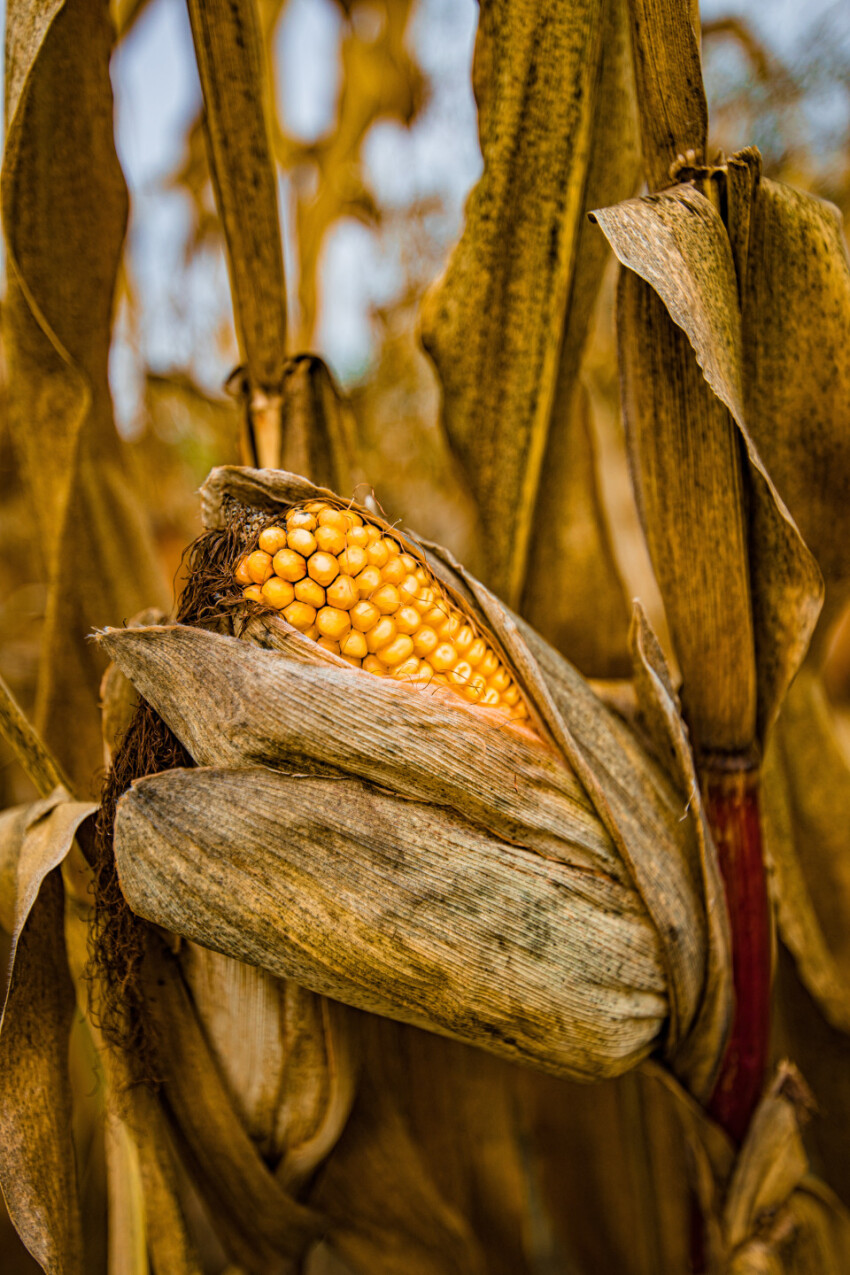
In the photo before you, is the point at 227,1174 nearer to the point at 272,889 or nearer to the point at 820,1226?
the point at 272,889

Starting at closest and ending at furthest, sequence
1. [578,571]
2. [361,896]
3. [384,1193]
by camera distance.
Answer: [361,896] < [384,1193] < [578,571]

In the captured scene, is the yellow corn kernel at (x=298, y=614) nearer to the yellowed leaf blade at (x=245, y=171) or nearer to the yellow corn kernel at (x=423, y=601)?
the yellow corn kernel at (x=423, y=601)

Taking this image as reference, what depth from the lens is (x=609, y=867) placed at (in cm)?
51

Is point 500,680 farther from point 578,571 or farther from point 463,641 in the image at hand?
A: point 578,571

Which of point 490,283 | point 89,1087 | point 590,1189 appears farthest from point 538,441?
point 89,1087

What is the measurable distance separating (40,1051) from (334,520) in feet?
1.52

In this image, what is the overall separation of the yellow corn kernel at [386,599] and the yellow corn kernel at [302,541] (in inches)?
1.9

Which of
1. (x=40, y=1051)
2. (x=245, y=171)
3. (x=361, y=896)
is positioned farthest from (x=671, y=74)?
(x=40, y=1051)

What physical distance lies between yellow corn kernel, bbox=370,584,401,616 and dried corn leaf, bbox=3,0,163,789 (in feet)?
1.35

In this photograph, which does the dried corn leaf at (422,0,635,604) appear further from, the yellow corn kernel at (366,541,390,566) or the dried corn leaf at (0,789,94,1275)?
the dried corn leaf at (0,789,94,1275)

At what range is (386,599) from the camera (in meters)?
0.48

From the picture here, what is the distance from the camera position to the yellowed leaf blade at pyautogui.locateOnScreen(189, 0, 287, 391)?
1.91 ft

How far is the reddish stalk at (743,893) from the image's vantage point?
0.61 m

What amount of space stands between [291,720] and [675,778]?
32 cm
